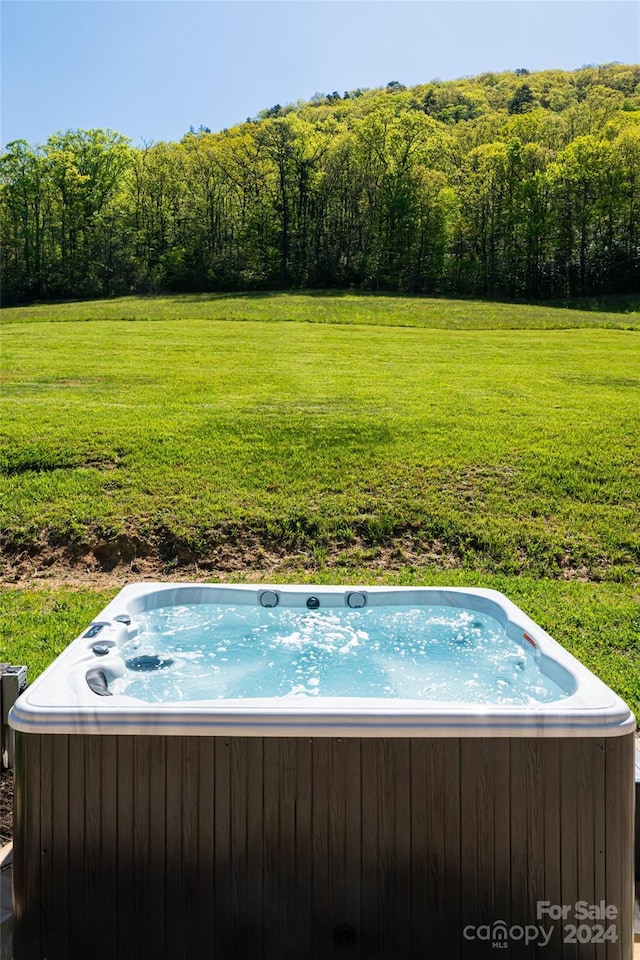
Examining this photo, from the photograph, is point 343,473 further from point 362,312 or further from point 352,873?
point 362,312

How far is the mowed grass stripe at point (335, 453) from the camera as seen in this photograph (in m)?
5.78

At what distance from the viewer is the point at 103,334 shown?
45.2 feet

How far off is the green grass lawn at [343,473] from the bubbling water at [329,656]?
1.04m

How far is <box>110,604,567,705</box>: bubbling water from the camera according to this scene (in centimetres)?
284

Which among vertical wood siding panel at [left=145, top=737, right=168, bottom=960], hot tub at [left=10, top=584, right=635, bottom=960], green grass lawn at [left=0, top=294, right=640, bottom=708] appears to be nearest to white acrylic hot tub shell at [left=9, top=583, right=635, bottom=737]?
hot tub at [left=10, top=584, right=635, bottom=960]

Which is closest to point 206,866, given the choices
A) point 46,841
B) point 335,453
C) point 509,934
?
point 46,841

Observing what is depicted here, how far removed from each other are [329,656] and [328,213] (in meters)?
28.0

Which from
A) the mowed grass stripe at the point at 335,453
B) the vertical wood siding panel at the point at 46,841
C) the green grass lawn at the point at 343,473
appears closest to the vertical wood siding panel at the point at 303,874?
the vertical wood siding panel at the point at 46,841

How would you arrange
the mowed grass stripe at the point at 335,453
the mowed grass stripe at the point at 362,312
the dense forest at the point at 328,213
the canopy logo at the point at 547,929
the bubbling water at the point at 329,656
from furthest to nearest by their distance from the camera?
the dense forest at the point at 328,213 → the mowed grass stripe at the point at 362,312 → the mowed grass stripe at the point at 335,453 → the bubbling water at the point at 329,656 → the canopy logo at the point at 547,929

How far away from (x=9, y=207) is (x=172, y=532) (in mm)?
26633

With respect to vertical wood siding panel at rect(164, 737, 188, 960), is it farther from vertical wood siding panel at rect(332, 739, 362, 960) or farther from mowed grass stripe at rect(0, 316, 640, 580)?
mowed grass stripe at rect(0, 316, 640, 580)

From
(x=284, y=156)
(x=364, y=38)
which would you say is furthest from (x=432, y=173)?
(x=364, y=38)

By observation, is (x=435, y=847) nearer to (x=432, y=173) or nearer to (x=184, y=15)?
(x=184, y=15)

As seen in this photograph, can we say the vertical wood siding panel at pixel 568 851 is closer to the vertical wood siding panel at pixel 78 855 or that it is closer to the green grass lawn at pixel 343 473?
the vertical wood siding panel at pixel 78 855
